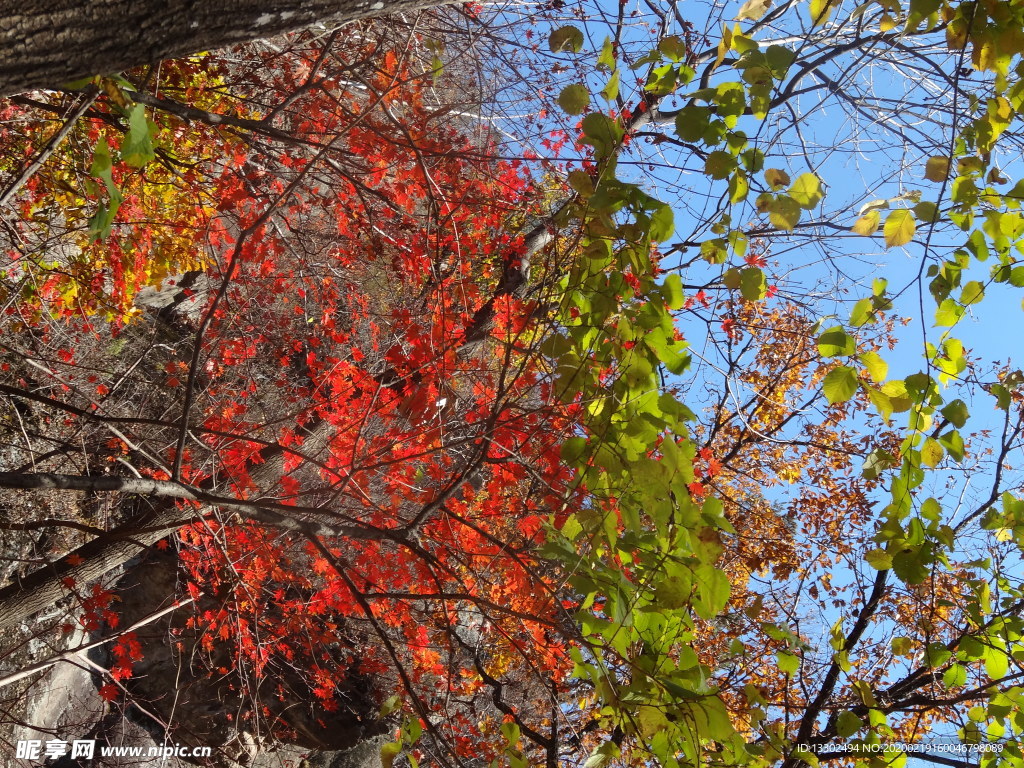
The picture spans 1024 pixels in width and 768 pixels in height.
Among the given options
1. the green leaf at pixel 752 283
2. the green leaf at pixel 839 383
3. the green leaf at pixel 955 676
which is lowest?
the green leaf at pixel 955 676

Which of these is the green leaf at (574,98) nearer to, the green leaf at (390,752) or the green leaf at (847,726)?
the green leaf at (390,752)

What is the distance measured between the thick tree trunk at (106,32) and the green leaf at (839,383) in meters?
1.69

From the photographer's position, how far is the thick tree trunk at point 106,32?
1.10 metres

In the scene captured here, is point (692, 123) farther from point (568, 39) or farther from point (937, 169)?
point (568, 39)

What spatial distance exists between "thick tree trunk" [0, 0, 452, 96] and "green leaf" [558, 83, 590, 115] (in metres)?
0.90

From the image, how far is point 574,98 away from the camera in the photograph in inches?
78.7

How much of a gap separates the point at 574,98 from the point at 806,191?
76cm

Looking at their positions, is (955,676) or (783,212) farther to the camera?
(955,676)

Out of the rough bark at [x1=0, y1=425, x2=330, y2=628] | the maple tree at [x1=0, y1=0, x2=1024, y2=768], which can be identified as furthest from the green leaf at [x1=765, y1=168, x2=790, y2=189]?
the rough bark at [x1=0, y1=425, x2=330, y2=628]

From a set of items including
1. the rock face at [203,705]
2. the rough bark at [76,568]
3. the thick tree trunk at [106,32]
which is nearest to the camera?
the thick tree trunk at [106,32]

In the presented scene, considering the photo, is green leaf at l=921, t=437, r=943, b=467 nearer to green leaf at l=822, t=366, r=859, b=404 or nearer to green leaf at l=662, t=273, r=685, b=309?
green leaf at l=822, t=366, r=859, b=404

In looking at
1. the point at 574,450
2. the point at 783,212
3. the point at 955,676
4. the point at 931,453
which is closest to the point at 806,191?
the point at 783,212

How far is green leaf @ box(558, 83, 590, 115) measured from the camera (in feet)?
6.52

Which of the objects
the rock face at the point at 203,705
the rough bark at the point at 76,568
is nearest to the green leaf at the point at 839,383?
the rough bark at the point at 76,568
